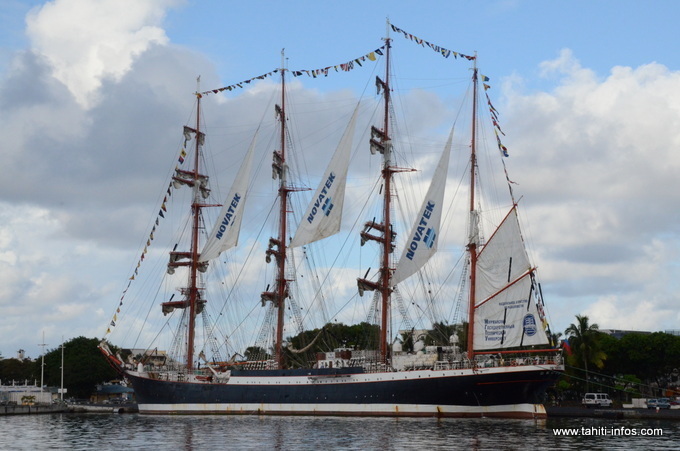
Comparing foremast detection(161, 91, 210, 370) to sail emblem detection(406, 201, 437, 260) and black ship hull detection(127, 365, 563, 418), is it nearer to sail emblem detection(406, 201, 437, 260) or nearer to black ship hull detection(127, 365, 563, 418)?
black ship hull detection(127, 365, 563, 418)

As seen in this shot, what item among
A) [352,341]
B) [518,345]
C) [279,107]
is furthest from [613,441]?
[352,341]

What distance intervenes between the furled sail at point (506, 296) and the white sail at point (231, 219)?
2797 cm

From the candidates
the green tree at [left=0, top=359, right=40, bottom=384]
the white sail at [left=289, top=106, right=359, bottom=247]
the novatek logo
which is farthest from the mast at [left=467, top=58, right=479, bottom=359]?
the green tree at [left=0, top=359, right=40, bottom=384]

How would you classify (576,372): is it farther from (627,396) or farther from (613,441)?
(613,441)

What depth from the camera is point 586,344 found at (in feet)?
327

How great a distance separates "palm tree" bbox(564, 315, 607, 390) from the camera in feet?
327

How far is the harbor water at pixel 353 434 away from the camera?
48375 mm

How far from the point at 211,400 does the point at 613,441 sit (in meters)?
44.6

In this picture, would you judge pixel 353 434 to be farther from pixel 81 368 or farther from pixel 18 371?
pixel 18 371

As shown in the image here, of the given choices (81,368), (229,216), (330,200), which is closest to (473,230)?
(330,200)

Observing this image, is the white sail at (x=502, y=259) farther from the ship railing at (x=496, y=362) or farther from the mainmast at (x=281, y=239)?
the mainmast at (x=281, y=239)

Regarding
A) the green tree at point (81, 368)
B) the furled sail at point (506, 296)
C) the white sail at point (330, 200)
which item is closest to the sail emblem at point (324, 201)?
the white sail at point (330, 200)

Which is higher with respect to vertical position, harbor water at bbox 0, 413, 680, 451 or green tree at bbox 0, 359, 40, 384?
green tree at bbox 0, 359, 40, 384

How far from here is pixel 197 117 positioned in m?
97.5
